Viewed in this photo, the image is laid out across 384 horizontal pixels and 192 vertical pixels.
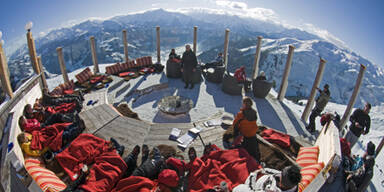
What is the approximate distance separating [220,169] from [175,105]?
14.2ft

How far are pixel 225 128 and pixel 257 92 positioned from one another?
4.36 meters

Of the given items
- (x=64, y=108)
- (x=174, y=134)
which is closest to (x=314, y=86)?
(x=174, y=134)

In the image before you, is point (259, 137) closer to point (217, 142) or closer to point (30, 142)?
point (217, 142)

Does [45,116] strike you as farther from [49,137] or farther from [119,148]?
[119,148]

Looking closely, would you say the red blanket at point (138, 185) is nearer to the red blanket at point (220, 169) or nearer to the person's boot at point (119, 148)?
the red blanket at point (220, 169)

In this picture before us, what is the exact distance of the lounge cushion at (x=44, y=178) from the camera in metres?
3.50

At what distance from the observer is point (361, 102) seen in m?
116

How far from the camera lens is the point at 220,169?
3939 millimetres

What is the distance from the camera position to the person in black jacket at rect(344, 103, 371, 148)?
6188 millimetres

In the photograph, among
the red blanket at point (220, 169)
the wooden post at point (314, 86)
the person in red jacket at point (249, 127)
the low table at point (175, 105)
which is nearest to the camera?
the red blanket at point (220, 169)

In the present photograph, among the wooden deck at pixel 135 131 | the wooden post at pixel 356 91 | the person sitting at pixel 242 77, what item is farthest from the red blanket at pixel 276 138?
the person sitting at pixel 242 77

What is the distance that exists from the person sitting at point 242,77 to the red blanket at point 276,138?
4.42 meters

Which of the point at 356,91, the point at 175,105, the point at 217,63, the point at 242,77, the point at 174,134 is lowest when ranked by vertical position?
the point at 175,105

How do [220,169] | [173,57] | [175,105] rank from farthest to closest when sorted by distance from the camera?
[173,57] → [175,105] → [220,169]
